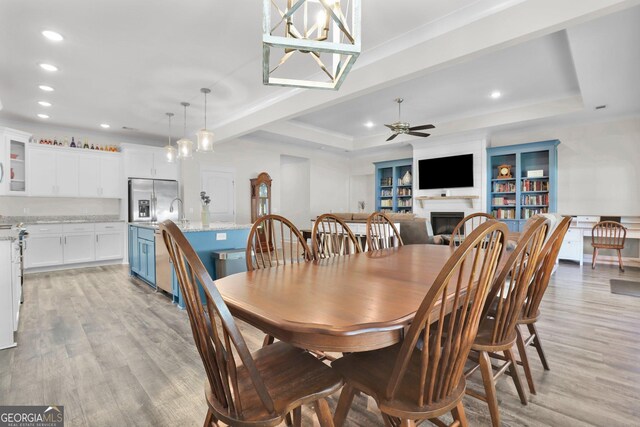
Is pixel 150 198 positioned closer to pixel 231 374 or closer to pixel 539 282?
pixel 231 374

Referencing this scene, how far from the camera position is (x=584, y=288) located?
408 centimetres

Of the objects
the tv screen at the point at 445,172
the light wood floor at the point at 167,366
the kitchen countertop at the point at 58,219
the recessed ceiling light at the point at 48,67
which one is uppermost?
the recessed ceiling light at the point at 48,67

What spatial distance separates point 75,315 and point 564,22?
4.92 m

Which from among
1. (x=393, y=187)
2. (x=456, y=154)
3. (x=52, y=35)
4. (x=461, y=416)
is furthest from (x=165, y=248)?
(x=393, y=187)

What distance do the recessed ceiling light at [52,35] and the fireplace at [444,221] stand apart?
6939 millimetres

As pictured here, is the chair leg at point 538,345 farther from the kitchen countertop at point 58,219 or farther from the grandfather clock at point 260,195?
the kitchen countertop at point 58,219

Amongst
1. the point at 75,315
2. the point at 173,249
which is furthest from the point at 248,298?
the point at 75,315

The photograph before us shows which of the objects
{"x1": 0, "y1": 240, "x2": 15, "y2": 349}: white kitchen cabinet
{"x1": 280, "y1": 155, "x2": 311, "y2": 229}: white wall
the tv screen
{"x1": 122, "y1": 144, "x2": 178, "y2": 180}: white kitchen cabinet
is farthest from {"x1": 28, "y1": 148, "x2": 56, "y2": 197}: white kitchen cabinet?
the tv screen

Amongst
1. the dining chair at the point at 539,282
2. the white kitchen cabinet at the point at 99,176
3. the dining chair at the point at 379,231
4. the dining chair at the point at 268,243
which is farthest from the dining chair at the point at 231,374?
the white kitchen cabinet at the point at 99,176

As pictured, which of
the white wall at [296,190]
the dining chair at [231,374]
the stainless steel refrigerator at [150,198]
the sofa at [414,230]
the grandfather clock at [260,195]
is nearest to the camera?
the dining chair at [231,374]

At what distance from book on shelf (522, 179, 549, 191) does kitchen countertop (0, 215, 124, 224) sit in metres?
8.08

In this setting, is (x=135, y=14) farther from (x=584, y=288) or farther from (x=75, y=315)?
(x=584, y=288)

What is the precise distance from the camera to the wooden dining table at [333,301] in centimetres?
86

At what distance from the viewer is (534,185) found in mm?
6418
